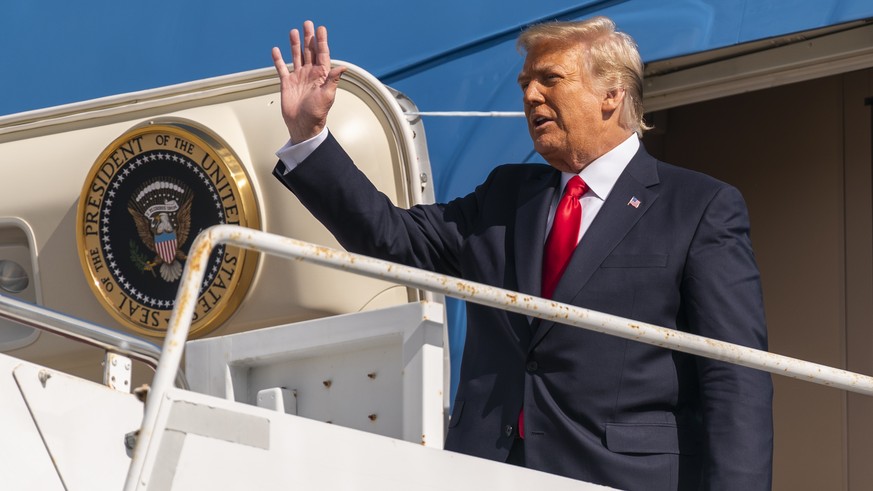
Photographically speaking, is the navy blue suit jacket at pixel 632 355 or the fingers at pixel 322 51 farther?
the fingers at pixel 322 51

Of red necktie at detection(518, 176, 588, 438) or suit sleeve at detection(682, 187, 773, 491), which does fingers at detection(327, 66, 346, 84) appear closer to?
red necktie at detection(518, 176, 588, 438)

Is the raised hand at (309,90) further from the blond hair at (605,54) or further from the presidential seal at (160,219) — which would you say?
the presidential seal at (160,219)

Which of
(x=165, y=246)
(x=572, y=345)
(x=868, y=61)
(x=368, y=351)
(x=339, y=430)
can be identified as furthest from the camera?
(x=165, y=246)

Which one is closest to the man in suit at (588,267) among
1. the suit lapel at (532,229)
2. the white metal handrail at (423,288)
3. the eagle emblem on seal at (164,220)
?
the suit lapel at (532,229)

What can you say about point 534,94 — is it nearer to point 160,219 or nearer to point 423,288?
point 423,288

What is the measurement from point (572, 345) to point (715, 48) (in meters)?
1.19

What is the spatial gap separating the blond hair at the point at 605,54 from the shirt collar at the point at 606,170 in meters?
0.06

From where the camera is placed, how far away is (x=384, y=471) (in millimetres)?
1985

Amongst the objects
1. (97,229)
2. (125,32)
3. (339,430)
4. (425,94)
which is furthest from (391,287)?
(125,32)

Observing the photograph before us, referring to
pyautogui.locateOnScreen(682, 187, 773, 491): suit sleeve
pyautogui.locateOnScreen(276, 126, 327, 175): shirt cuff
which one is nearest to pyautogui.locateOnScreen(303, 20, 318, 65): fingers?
pyautogui.locateOnScreen(276, 126, 327, 175): shirt cuff

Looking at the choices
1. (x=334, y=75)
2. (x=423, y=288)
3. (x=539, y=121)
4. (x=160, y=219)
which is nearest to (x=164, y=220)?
(x=160, y=219)

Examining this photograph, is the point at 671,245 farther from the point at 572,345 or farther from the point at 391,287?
the point at 391,287

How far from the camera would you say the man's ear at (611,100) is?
245 centimetres

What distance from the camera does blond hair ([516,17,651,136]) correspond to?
8.04 feet
